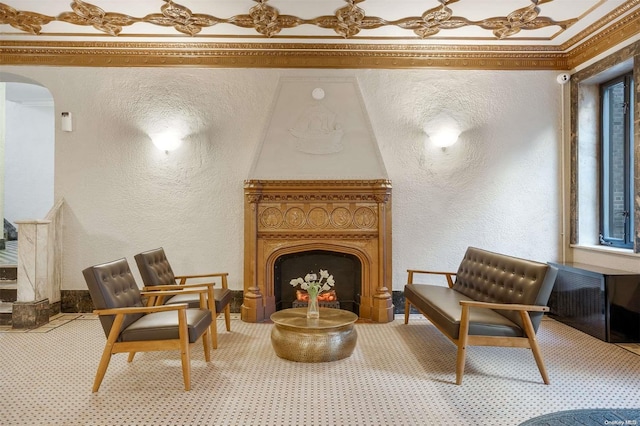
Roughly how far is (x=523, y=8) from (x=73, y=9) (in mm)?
4801

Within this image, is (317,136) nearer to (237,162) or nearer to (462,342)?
(237,162)

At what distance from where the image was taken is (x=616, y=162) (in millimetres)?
5035

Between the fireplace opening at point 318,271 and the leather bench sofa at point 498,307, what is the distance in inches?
50.6

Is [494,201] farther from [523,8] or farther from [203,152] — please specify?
[203,152]

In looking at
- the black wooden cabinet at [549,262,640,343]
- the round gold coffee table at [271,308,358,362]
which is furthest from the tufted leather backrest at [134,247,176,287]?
the black wooden cabinet at [549,262,640,343]

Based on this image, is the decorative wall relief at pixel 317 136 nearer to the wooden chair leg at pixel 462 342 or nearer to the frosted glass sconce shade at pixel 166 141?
the frosted glass sconce shade at pixel 166 141

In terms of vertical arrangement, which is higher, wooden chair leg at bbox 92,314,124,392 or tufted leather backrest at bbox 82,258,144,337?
tufted leather backrest at bbox 82,258,144,337

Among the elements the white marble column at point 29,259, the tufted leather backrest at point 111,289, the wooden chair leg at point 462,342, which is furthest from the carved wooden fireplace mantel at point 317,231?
the white marble column at point 29,259

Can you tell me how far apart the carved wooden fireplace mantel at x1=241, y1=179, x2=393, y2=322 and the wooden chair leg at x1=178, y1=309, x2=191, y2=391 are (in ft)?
6.31

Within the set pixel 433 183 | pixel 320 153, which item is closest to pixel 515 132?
pixel 433 183

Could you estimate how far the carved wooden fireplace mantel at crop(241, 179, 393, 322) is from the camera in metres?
5.04

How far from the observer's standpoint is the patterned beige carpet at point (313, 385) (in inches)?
106

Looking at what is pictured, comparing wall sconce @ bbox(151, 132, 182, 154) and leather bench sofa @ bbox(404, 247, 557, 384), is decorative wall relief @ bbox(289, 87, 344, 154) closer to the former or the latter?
wall sconce @ bbox(151, 132, 182, 154)

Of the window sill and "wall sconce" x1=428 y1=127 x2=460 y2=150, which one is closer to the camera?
the window sill
